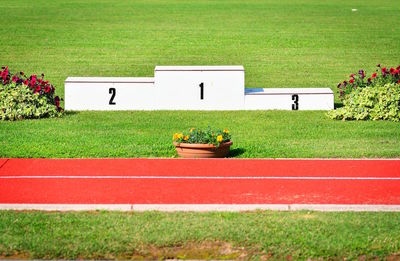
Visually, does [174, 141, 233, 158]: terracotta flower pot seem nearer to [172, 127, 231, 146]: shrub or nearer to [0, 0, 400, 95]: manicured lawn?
[172, 127, 231, 146]: shrub

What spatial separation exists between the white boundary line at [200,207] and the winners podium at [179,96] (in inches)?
393

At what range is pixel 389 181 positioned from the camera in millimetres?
13188

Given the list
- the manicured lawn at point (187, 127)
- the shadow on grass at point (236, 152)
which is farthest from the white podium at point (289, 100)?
the shadow on grass at point (236, 152)

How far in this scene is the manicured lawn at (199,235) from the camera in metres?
Answer: 9.78

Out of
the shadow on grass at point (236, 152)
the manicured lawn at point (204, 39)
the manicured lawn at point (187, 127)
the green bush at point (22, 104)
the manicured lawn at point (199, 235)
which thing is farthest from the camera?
the manicured lawn at point (204, 39)

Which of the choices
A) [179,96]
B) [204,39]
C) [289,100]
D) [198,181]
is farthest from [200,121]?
[204,39]

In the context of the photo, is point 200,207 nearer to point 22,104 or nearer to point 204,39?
point 22,104

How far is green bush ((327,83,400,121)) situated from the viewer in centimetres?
1953

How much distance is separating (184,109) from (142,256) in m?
12.0

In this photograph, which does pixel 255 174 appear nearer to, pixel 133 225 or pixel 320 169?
pixel 320 169

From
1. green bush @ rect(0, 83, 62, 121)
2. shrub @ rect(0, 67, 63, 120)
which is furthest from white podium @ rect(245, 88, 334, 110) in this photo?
green bush @ rect(0, 83, 62, 121)

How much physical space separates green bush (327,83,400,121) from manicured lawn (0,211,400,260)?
856 centimetres

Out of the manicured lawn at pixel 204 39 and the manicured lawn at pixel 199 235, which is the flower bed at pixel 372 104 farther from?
the manicured lawn at pixel 199 235

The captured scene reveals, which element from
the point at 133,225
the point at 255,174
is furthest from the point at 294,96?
the point at 133,225
